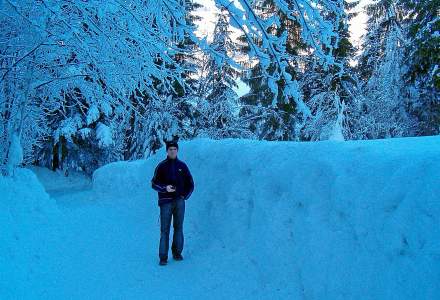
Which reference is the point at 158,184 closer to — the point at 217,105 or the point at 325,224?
the point at 325,224

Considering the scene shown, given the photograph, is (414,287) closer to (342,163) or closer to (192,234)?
(342,163)

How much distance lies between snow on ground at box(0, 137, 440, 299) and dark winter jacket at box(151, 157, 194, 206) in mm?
920

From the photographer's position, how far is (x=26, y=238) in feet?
20.1

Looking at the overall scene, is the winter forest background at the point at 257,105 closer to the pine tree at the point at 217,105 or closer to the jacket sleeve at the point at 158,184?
the pine tree at the point at 217,105

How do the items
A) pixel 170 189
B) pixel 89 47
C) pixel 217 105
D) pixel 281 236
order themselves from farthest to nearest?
1. pixel 217 105
2. pixel 170 189
3. pixel 281 236
4. pixel 89 47

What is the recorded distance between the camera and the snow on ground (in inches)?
139

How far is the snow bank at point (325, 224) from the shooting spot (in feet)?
11.2

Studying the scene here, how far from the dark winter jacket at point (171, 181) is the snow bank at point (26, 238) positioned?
2000mm

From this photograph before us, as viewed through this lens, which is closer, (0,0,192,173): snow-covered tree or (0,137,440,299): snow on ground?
(0,0,192,173): snow-covered tree

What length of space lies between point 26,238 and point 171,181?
2.45 metres

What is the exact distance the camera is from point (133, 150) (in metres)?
25.6

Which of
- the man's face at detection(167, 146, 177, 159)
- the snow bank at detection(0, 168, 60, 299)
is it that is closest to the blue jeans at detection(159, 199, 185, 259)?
the man's face at detection(167, 146, 177, 159)

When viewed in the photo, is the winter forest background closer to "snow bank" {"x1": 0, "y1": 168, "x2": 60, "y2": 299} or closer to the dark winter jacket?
"snow bank" {"x1": 0, "y1": 168, "x2": 60, "y2": 299}

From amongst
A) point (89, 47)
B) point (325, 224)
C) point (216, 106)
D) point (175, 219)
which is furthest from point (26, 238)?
point (216, 106)
